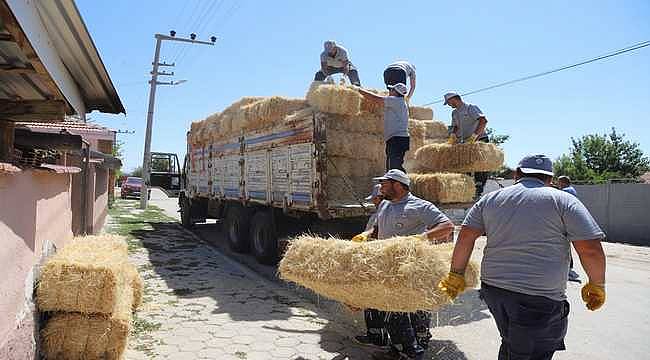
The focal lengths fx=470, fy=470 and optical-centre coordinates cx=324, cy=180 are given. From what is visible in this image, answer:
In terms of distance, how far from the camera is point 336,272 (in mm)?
3578

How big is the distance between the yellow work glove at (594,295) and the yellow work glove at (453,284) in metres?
0.72

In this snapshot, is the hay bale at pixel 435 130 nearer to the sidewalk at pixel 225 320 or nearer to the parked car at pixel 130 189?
the sidewalk at pixel 225 320

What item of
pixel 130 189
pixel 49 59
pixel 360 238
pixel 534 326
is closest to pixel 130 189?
pixel 130 189

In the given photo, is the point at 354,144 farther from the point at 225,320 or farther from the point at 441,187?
the point at 225,320

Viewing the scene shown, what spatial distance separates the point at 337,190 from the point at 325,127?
0.94 meters

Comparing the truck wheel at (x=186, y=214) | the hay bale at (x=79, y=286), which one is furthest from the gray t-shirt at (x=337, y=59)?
the truck wheel at (x=186, y=214)

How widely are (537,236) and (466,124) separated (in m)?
4.16

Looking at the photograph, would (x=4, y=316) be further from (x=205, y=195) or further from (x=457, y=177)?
(x=205, y=195)

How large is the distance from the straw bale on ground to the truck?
0.6 inches

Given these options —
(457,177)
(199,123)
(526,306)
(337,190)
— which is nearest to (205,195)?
(199,123)

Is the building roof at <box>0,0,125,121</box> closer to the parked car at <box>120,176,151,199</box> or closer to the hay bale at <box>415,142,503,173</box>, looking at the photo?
the hay bale at <box>415,142,503,173</box>

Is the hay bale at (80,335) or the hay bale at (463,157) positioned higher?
the hay bale at (463,157)

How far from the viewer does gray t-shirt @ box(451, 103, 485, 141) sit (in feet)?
21.7

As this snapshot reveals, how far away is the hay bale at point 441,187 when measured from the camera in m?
6.05
